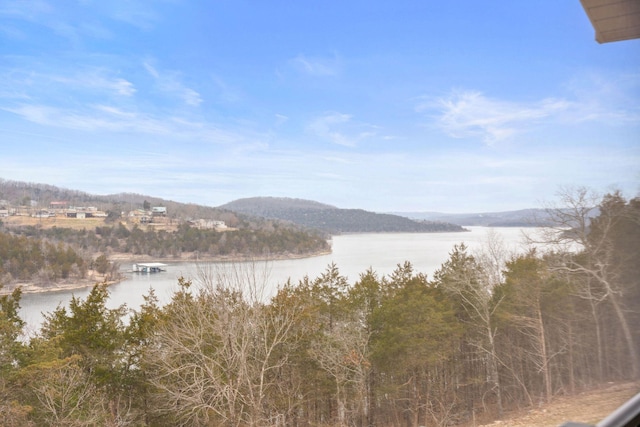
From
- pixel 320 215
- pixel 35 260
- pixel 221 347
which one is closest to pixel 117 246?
pixel 35 260

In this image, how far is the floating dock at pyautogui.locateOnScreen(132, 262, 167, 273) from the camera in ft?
37.0

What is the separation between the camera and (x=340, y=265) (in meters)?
11.5

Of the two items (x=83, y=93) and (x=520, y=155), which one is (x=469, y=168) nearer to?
(x=520, y=155)

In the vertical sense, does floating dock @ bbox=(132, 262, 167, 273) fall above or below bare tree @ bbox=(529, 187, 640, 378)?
below

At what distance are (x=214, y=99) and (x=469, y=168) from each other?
5.43 m

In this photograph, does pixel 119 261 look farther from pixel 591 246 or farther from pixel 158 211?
pixel 591 246

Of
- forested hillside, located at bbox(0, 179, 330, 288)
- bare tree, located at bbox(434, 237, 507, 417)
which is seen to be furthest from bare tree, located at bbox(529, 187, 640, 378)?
forested hillside, located at bbox(0, 179, 330, 288)

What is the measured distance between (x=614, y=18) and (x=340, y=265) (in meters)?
10.4

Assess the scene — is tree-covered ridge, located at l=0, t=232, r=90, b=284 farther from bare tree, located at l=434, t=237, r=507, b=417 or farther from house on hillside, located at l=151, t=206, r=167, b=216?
bare tree, located at l=434, t=237, r=507, b=417

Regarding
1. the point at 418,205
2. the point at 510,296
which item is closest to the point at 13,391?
the point at 510,296

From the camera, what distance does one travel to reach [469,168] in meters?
7.26

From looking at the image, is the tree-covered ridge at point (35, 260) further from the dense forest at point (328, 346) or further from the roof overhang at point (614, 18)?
the roof overhang at point (614, 18)

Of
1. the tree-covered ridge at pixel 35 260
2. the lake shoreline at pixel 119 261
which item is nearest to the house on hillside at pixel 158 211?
the lake shoreline at pixel 119 261

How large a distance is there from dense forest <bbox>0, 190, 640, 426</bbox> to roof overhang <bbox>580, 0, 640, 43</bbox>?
133 cm
